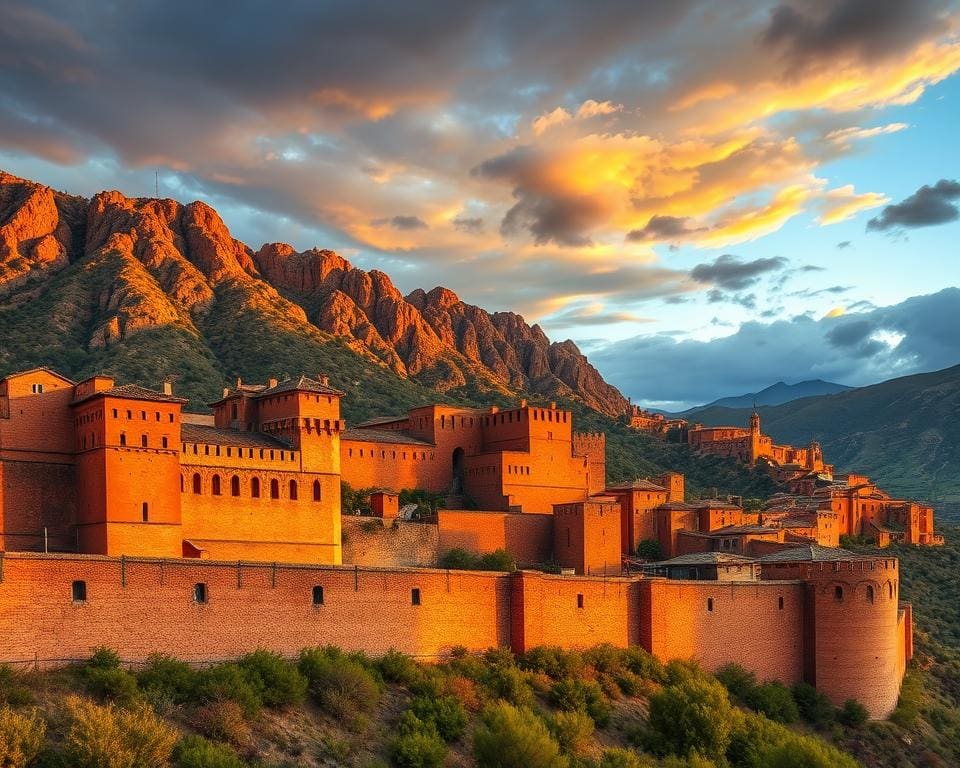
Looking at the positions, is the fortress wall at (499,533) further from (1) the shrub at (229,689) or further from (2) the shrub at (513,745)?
(1) the shrub at (229,689)

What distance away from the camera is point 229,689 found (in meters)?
33.4

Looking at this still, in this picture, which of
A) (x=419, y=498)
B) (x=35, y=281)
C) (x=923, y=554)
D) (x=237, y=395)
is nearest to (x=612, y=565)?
(x=419, y=498)

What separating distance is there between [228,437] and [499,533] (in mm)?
15348

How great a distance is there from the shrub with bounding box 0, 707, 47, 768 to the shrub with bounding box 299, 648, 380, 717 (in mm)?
9155

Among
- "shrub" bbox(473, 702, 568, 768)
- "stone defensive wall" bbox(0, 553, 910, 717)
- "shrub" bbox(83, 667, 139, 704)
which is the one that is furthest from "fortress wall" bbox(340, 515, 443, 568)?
"shrub" bbox(83, 667, 139, 704)

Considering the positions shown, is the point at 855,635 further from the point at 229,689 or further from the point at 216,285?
the point at 216,285

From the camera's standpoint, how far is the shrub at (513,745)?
34.6m

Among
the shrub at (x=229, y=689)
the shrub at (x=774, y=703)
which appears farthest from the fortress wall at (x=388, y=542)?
the shrub at (x=229, y=689)

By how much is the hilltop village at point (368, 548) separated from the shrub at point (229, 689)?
132 centimetres

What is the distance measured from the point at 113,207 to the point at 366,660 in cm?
8292

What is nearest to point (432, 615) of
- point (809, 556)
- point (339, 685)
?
point (339, 685)

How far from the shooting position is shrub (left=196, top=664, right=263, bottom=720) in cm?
3325

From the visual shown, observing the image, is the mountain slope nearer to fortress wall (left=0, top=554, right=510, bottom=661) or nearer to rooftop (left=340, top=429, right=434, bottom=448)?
rooftop (left=340, top=429, right=434, bottom=448)

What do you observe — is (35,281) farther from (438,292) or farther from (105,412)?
(105,412)
